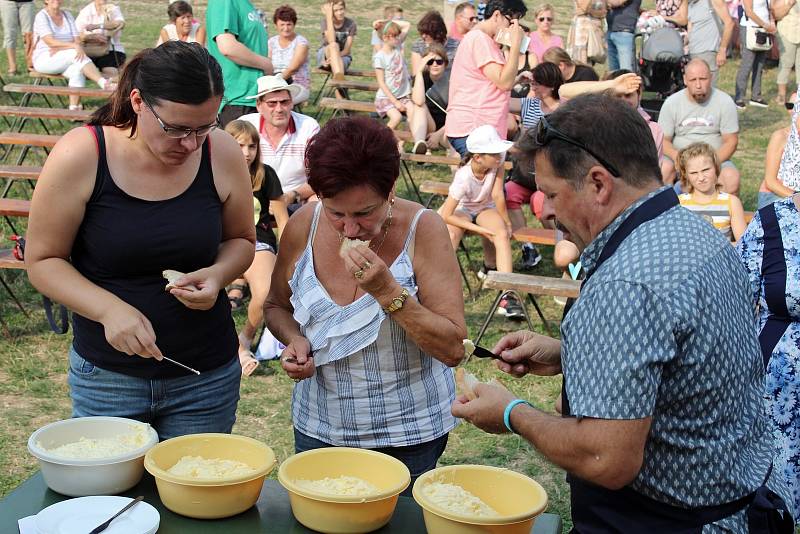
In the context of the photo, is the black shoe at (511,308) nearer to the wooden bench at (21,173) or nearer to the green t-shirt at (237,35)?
the green t-shirt at (237,35)

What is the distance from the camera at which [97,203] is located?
267 centimetres

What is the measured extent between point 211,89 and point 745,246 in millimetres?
1957

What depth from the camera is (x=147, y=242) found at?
8.84 feet

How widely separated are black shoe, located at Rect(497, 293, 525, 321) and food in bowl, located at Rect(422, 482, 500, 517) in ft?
14.5

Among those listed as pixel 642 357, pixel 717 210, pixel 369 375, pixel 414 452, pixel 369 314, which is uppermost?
pixel 642 357

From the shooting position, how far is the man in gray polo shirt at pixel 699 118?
8055 millimetres

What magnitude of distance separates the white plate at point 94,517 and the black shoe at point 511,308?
4662 millimetres

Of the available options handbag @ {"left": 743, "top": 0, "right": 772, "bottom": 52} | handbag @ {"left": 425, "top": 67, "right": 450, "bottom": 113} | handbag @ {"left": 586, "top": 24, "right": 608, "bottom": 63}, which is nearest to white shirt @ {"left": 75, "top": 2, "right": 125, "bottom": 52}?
handbag @ {"left": 425, "top": 67, "right": 450, "bottom": 113}

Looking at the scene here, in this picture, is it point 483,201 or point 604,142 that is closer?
point 604,142

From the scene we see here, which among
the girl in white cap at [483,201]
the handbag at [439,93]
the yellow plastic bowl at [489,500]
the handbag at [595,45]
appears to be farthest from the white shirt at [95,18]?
the yellow plastic bowl at [489,500]

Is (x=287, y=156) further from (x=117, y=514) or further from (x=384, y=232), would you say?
(x=117, y=514)

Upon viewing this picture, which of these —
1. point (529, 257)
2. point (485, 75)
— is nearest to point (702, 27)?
point (485, 75)

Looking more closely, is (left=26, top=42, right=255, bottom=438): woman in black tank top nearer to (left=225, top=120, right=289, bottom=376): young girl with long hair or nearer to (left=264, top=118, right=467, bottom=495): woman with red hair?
(left=264, top=118, right=467, bottom=495): woman with red hair

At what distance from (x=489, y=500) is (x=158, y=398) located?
39.8 inches
